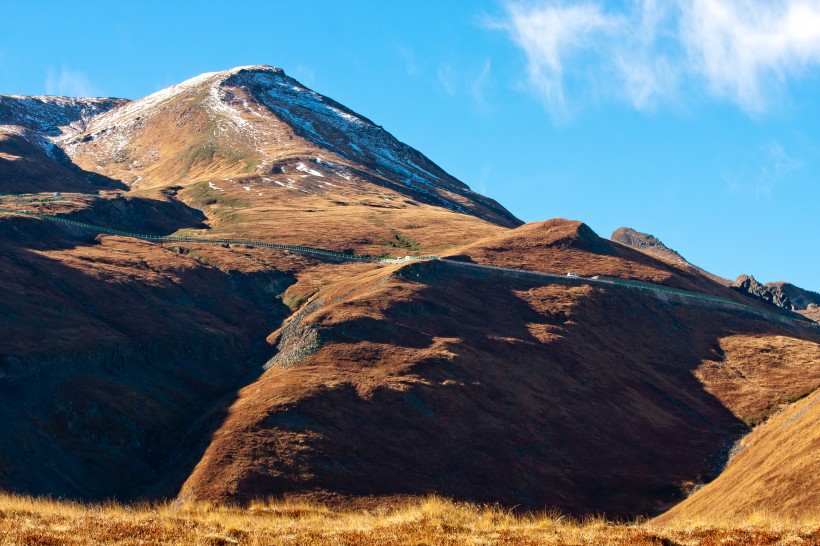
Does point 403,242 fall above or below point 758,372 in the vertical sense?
above

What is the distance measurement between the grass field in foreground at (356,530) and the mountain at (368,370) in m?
41.2

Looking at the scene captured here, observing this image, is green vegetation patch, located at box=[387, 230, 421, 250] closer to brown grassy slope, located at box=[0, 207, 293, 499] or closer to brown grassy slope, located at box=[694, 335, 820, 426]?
brown grassy slope, located at box=[0, 207, 293, 499]

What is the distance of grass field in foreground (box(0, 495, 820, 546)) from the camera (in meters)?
22.9

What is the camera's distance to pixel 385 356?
9300 centimetres

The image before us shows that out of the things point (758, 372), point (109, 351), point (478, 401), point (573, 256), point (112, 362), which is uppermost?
point (573, 256)

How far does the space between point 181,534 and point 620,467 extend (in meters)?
67.0

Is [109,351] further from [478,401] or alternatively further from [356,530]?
[356,530]

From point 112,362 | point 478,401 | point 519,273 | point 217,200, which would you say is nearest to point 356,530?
point 478,401

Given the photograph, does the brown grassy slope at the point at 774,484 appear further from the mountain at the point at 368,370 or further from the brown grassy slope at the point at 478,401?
the brown grassy slope at the point at 478,401

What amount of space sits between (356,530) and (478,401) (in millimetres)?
Answer: 64228

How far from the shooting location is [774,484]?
5184 centimetres

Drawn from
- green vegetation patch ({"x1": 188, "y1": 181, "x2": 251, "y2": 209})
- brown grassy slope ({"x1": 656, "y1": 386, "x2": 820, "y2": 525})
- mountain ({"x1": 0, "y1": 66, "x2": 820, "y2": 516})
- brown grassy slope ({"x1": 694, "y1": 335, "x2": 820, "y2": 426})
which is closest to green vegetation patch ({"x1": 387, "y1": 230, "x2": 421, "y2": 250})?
mountain ({"x1": 0, "y1": 66, "x2": 820, "y2": 516})

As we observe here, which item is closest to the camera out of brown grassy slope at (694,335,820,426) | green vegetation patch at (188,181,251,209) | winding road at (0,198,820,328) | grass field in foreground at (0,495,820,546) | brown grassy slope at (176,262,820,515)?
grass field in foreground at (0,495,820,546)

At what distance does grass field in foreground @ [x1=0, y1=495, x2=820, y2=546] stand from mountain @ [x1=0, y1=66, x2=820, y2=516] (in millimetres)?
41174
